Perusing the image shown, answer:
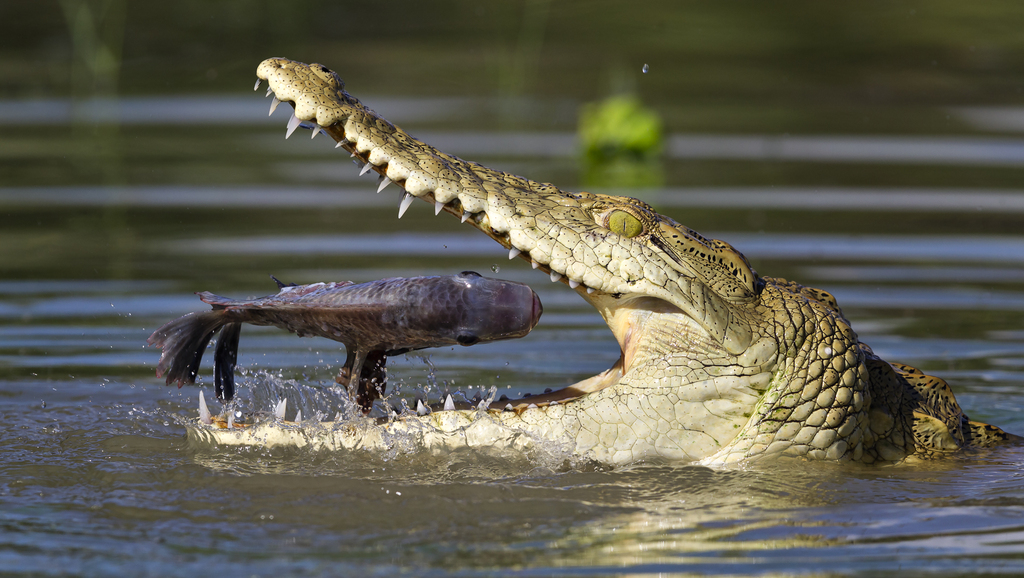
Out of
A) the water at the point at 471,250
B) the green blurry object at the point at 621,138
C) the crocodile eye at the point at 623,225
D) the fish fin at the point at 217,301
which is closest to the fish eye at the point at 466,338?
the water at the point at 471,250

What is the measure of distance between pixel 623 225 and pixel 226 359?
1.63 meters

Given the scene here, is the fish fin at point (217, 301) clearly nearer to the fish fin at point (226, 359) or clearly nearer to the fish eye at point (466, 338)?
the fish fin at point (226, 359)

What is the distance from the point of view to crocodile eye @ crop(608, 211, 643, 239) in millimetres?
4684

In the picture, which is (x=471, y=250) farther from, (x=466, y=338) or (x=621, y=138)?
(x=466, y=338)

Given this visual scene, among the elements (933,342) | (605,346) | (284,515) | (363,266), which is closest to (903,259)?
(933,342)

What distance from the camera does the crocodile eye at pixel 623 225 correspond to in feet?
15.4

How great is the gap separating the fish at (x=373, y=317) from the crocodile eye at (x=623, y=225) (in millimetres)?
375

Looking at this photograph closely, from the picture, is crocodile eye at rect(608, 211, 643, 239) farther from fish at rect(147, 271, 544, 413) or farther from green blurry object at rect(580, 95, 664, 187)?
green blurry object at rect(580, 95, 664, 187)

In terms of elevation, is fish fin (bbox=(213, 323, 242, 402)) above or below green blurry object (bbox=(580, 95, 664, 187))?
below

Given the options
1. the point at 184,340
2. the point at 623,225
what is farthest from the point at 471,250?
the point at 623,225

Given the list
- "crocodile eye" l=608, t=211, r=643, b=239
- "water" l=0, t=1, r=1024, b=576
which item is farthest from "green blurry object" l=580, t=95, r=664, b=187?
"crocodile eye" l=608, t=211, r=643, b=239

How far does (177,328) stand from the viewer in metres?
4.91

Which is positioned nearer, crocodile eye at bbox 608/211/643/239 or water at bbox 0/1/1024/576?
water at bbox 0/1/1024/576

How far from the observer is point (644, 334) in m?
4.67
